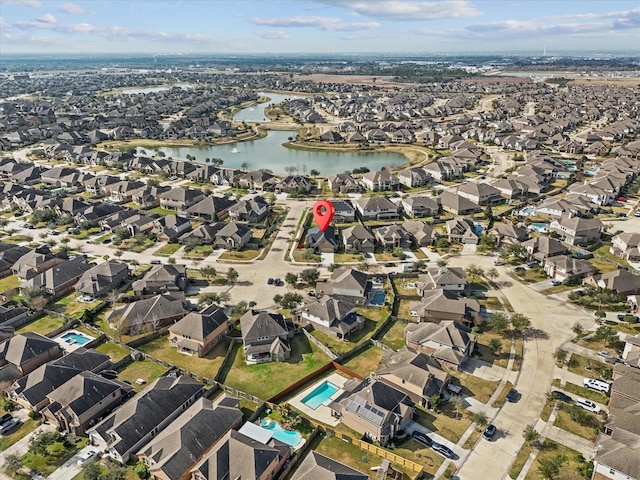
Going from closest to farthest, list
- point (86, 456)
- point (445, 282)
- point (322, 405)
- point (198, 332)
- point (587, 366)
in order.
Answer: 1. point (86, 456)
2. point (322, 405)
3. point (587, 366)
4. point (198, 332)
5. point (445, 282)

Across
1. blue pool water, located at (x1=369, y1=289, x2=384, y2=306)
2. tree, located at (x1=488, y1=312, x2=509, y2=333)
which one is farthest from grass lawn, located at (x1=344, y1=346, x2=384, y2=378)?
tree, located at (x1=488, y1=312, x2=509, y2=333)

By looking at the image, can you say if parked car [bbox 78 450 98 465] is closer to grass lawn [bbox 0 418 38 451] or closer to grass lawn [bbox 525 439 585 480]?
grass lawn [bbox 0 418 38 451]

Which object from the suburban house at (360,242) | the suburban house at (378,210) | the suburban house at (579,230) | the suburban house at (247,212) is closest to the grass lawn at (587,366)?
the suburban house at (579,230)

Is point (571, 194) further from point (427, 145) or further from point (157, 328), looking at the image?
point (157, 328)

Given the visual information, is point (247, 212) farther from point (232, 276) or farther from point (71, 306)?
point (71, 306)

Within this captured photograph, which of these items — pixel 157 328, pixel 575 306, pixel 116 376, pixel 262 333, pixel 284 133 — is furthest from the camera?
pixel 284 133

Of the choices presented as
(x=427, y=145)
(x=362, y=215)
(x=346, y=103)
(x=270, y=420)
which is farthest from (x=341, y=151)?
(x=270, y=420)

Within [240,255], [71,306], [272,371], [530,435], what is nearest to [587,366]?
[530,435]
